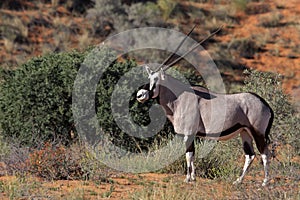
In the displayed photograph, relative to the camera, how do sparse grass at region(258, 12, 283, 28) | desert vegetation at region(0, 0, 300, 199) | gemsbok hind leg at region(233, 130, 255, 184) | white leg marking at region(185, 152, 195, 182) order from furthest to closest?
sparse grass at region(258, 12, 283, 28), gemsbok hind leg at region(233, 130, 255, 184), white leg marking at region(185, 152, 195, 182), desert vegetation at region(0, 0, 300, 199)

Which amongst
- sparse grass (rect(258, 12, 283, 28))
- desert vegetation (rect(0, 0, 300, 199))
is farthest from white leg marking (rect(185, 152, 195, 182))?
sparse grass (rect(258, 12, 283, 28))

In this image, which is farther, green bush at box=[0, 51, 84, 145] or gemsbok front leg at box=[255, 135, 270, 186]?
green bush at box=[0, 51, 84, 145]

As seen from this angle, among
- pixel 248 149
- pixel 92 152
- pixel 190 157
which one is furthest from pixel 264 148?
pixel 92 152

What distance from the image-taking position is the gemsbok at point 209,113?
31.8 ft

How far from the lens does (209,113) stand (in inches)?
387

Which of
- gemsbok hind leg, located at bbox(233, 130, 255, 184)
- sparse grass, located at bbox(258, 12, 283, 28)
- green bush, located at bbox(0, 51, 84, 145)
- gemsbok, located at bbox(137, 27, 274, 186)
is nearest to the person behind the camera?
gemsbok, located at bbox(137, 27, 274, 186)

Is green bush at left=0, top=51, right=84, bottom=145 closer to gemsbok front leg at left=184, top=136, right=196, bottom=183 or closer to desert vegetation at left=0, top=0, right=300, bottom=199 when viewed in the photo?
desert vegetation at left=0, top=0, right=300, bottom=199

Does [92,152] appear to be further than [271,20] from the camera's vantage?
No

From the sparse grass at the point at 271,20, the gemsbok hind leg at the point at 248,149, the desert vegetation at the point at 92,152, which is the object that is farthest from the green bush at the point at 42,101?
the sparse grass at the point at 271,20

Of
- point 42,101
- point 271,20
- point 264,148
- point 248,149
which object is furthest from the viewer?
point 271,20

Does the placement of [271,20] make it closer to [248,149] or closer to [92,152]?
[92,152]

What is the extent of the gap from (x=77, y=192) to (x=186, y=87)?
269 cm

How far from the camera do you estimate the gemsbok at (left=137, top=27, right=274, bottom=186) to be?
970cm

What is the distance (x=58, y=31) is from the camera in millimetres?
33469
